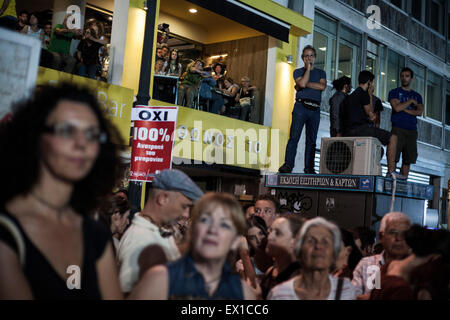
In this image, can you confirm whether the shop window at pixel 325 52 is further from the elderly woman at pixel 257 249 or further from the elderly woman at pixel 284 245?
the elderly woman at pixel 284 245

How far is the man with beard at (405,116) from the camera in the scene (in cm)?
964

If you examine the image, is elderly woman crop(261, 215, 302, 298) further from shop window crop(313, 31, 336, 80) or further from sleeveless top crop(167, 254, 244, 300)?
shop window crop(313, 31, 336, 80)

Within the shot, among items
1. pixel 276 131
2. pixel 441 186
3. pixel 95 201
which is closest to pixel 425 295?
pixel 95 201

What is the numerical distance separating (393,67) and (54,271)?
686 inches

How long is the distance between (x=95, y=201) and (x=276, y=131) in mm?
11798

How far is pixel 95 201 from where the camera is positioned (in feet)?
6.64

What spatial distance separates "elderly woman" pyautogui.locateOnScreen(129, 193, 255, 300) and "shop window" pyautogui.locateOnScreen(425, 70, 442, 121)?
61.9 ft

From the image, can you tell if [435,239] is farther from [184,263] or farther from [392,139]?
[392,139]

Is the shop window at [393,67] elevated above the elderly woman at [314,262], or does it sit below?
above

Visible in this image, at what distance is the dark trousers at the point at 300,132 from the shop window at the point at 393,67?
778cm

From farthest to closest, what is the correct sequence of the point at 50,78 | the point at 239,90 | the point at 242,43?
1. the point at 242,43
2. the point at 239,90
3. the point at 50,78

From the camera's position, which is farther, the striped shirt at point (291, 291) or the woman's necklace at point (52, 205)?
the striped shirt at point (291, 291)

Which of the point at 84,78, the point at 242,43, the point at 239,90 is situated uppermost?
the point at 242,43
